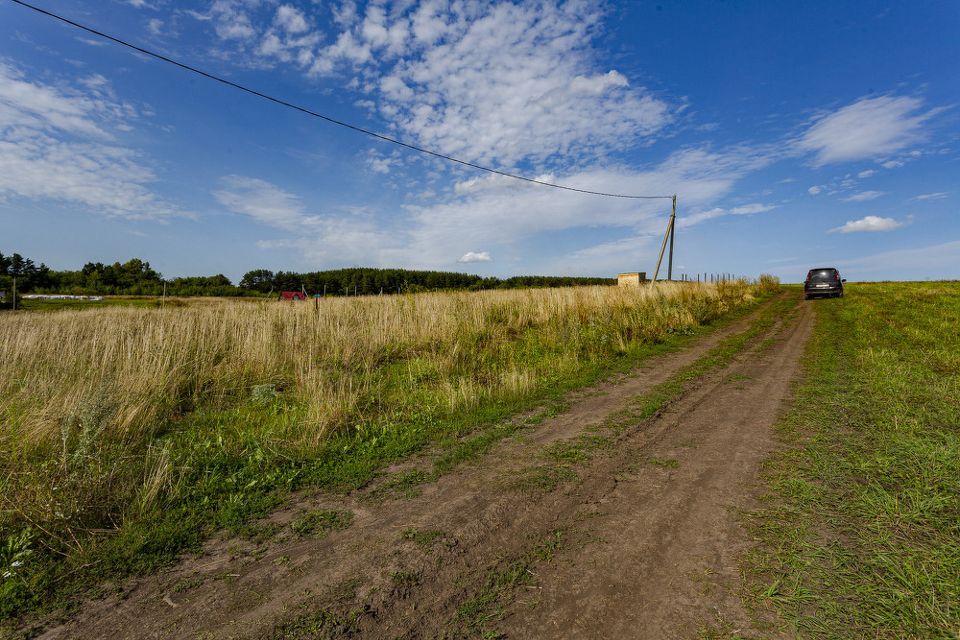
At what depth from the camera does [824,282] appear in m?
21.8

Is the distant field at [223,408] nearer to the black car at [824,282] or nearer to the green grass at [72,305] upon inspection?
the black car at [824,282]

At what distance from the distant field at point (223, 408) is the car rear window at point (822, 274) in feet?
55.5

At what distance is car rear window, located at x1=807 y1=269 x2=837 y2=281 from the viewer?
2181 cm

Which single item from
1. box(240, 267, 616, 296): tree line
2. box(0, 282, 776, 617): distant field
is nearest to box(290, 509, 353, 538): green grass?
box(0, 282, 776, 617): distant field

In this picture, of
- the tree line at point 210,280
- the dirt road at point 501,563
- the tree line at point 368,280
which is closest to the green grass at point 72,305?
the tree line at point 210,280

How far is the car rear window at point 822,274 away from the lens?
2181 centimetres

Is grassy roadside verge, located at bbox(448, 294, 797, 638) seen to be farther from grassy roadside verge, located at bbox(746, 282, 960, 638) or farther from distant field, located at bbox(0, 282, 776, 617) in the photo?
grassy roadside verge, located at bbox(746, 282, 960, 638)

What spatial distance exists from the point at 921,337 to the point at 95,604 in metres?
14.1

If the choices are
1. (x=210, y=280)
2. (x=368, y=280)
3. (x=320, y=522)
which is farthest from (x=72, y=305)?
(x=320, y=522)

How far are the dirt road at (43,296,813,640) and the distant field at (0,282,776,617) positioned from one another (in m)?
0.47

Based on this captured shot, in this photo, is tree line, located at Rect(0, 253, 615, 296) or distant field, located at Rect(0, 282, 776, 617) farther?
tree line, located at Rect(0, 253, 615, 296)

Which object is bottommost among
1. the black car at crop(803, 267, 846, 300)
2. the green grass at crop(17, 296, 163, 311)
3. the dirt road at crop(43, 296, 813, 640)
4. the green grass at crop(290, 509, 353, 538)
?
the green grass at crop(290, 509, 353, 538)

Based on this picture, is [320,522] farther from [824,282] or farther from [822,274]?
[822,274]

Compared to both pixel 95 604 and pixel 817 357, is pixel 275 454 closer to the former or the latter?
pixel 95 604
